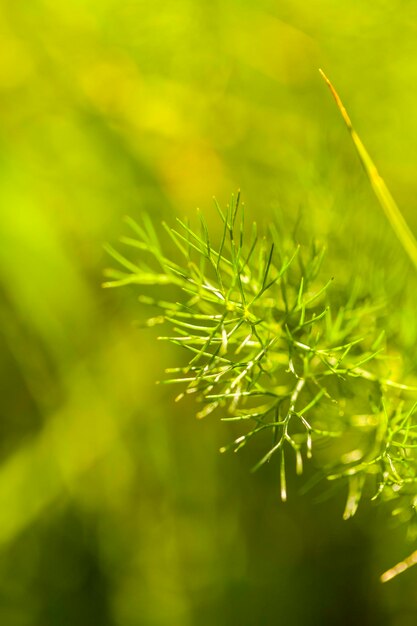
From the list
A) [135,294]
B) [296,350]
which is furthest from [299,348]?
[135,294]

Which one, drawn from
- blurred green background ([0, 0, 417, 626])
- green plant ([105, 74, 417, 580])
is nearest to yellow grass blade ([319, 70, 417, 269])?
green plant ([105, 74, 417, 580])

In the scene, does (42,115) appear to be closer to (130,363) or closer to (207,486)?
(130,363)

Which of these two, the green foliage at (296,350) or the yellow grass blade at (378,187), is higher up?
the yellow grass blade at (378,187)

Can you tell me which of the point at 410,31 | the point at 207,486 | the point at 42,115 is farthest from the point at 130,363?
the point at 410,31

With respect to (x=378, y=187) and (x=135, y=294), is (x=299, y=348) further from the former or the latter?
(x=135, y=294)

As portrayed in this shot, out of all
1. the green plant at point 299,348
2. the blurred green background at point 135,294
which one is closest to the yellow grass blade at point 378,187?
the green plant at point 299,348

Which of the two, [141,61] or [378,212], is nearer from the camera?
[378,212]

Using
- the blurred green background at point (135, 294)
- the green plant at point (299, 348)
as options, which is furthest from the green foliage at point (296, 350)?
the blurred green background at point (135, 294)

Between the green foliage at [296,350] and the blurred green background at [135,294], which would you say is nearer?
the green foliage at [296,350]

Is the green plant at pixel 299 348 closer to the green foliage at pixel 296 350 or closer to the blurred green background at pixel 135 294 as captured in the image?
the green foliage at pixel 296 350
